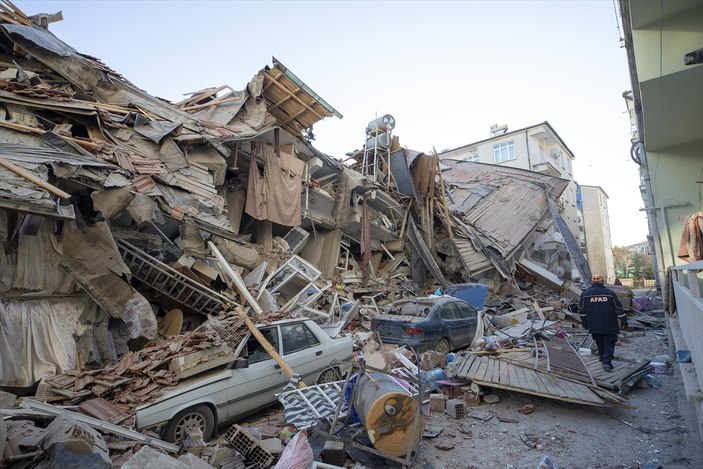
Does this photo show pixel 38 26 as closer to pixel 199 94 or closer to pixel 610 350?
pixel 199 94

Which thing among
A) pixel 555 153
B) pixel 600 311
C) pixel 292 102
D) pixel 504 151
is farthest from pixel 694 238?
pixel 555 153

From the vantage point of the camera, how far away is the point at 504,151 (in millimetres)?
31172

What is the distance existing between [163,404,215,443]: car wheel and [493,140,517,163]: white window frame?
30.5 m

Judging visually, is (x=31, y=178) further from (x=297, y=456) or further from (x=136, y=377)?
(x=297, y=456)

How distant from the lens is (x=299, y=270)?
11.5 meters

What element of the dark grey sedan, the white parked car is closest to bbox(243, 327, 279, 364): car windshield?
the white parked car

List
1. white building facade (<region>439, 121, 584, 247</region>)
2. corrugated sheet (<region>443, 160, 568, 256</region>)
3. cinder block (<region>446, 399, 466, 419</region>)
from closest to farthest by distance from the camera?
cinder block (<region>446, 399, 466, 419</region>) < corrugated sheet (<region>443, 160, 568, 256</region>) < white building facade (<region>439, 121, 584, 247</region>)

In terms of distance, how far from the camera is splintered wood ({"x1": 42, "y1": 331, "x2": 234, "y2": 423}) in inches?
181

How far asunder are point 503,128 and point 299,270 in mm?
28527

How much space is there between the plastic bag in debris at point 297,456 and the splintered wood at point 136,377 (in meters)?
1.93

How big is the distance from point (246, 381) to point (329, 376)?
180 centimetres

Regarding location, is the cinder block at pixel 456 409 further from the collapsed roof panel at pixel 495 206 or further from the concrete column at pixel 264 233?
the collapsed roof panel at pixel 495 206

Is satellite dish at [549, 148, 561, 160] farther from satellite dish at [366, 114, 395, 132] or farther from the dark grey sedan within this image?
the dark grey sedan

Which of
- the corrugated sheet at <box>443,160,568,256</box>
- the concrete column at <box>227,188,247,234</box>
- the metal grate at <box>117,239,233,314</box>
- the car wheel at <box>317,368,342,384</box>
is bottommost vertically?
the car wheel at <box>317,368,342,384</box>
